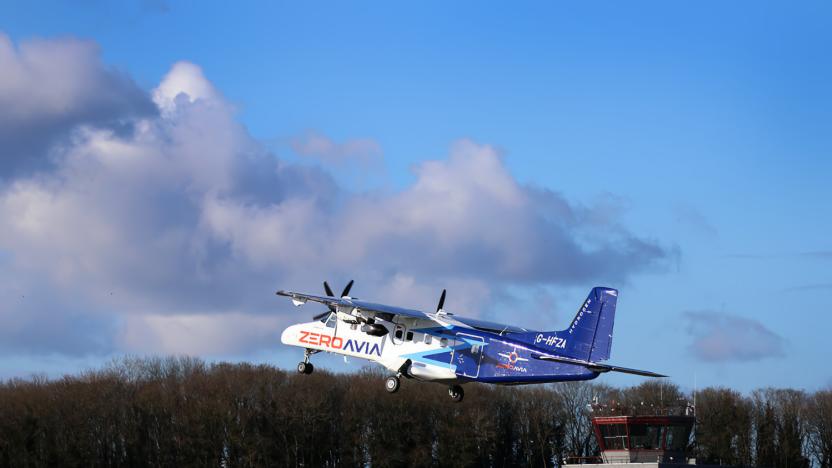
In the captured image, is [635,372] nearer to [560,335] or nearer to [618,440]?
[560,335]

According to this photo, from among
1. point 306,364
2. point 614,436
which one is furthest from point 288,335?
point 614,436

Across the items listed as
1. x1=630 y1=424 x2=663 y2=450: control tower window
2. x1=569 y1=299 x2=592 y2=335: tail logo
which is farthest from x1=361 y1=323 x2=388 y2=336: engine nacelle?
Result: x1=630 y1=424 x2=663 y2=450: control tower window

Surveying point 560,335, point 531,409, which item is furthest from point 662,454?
point 560,335

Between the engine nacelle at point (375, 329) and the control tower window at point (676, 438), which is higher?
the control tower window at point (676, 438)

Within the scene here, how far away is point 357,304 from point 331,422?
3253 inches

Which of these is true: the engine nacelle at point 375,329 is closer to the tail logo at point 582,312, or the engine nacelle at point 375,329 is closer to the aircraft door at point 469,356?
the aircraft door at point 469,356

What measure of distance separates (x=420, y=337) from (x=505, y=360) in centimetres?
477

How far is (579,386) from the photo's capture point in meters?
176

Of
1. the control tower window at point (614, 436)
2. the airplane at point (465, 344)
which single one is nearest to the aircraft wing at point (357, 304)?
the airplane at point (465, 344)

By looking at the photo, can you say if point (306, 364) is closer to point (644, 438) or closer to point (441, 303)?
point (441, 303)

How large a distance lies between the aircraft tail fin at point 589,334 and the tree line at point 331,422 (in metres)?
80.3

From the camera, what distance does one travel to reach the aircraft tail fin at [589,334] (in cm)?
6662

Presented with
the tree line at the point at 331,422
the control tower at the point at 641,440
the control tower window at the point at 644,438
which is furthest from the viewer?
the tree line at the point at 331,422

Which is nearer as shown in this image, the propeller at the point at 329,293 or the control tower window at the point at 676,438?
the propeller at the point at 329,293
